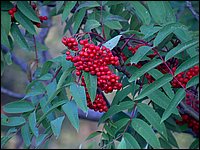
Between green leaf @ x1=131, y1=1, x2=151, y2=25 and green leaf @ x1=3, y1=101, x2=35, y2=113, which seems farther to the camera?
green leaf @ x1=131, y1=1, x2=151, y2=25

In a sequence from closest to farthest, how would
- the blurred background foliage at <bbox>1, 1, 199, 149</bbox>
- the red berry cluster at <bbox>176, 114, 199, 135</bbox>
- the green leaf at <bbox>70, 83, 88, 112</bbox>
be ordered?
1. the green leaf at <bbox>70, 83, 88, 112</bbox>
2. the red berry cluster at <bbox>176, 114, 199, 135</bbox>
3. the blurred background foliage at <bbox>1, 1, 199, 149</bbox>

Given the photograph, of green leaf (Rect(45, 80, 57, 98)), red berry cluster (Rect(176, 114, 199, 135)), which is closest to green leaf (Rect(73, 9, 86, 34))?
green leaf (Rect(45, 80, 57, 98))

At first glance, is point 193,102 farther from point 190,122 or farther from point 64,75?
point 64,75

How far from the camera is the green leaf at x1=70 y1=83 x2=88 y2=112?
1243mm

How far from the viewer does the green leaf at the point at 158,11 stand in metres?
1.80

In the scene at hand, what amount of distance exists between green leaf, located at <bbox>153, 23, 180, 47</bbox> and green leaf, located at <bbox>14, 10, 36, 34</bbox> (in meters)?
0.57

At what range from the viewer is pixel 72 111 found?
1285 millimetres

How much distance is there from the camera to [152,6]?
188 centimetres

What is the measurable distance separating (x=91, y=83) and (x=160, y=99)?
25cm

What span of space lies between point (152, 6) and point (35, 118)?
699mm

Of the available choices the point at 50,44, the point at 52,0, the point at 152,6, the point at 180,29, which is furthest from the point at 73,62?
the point at 50,44

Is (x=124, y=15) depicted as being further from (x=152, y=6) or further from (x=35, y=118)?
(x=35, y=118)

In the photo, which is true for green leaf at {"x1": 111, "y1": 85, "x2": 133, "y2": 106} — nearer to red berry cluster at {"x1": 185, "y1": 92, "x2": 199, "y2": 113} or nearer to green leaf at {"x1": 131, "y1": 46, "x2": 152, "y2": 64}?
green leaf at {"x1": 131, "y1": 46, "x2": 152, "y2": 64}

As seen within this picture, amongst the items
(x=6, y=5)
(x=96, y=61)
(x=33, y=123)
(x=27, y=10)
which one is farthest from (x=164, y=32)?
(x=6, y=5)
